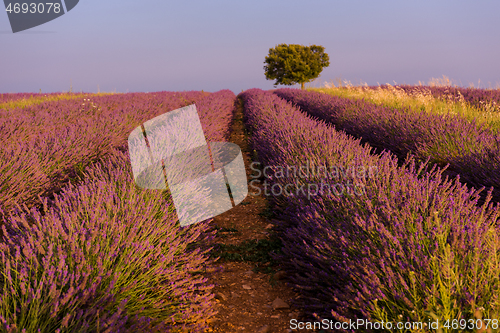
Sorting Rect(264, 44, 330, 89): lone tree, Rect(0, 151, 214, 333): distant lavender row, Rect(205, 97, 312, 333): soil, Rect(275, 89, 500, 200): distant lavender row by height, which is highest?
Rect(264, 44, 330, 89): lone tree

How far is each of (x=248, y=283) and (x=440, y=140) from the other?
3.73m

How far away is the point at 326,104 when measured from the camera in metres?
9.48

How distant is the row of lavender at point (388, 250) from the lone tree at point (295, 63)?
3146 centimetres

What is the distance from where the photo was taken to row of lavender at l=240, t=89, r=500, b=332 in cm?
144

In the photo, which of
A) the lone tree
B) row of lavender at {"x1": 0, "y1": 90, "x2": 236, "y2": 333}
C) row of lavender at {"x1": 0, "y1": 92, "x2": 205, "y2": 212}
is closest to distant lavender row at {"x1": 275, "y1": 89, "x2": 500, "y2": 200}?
row of lavender at {"x1": 0, "y1": 90, "x2": 236, "y2": 333}

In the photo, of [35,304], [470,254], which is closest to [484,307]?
[470,254]

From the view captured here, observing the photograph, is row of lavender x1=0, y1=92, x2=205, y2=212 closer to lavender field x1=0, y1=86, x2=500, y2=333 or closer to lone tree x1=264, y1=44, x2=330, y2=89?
lavender field x1=0, y1=86, x2=500, y2=333

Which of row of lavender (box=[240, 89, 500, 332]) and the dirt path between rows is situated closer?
row of lavender (box=[240, 89, 500, 332])

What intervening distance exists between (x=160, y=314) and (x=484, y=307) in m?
1.70

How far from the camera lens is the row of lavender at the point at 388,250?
4.74 ft

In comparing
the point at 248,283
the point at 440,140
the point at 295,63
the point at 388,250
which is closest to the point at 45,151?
the point at 248,283

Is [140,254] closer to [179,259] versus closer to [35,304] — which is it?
[179,259]

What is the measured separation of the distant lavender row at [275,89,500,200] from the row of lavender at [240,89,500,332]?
1.68 meters

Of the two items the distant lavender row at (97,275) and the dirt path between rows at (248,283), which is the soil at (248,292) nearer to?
the dirt path between rows at (248,283)
